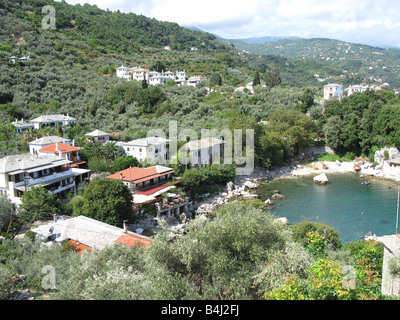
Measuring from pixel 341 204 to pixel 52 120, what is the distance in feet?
92.0

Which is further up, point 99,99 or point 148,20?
point 148,20

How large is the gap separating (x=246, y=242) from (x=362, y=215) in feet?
58.9

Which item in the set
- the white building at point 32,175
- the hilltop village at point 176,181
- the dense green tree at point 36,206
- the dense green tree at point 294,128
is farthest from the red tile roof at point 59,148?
the dense green tree at point 294,128

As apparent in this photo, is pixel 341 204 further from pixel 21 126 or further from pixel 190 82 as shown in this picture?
pixel 190 82

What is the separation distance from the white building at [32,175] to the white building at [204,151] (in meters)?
9.68

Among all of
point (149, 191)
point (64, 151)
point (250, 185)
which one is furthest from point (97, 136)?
point (250, 185)

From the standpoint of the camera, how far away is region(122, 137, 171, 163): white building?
1032 inches

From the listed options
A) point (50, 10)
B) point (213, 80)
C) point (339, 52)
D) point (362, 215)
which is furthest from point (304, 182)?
point (339, 52)

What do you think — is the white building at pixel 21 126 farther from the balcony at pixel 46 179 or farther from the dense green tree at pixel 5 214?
the dense green tree at pixel 5 214

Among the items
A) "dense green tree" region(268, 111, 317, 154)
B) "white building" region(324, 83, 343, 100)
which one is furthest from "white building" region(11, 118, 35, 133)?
"white building" region(324, 83, 343, 100)

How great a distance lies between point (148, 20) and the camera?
114000 millimetres

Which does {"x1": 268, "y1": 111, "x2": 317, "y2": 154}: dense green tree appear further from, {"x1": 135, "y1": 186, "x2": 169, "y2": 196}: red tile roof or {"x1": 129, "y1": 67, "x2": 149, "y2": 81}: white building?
{"x1": 129, "y1": 67, "x2": 149, "y2": 81}: white building
